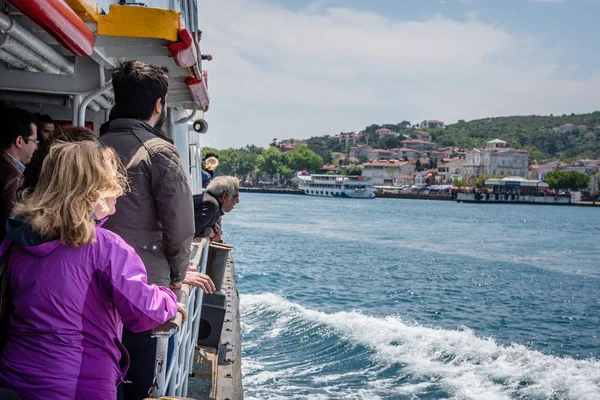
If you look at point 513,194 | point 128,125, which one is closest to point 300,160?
point 513,194

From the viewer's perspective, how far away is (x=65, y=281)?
7.05 ft

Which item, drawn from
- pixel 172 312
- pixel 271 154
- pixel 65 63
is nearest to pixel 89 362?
pixel 172 312

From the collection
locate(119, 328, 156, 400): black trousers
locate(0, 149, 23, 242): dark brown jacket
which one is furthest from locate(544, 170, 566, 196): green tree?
locate(119, 328, 156, 400): black trousers

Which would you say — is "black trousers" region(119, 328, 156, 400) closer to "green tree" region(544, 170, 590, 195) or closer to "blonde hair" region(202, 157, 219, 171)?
"blonde hair" region(202, 157, 219, 171)

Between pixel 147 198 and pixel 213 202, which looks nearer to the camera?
pixel 147 198

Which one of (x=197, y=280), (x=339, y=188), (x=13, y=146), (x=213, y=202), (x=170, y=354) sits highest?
(x=13, y=146)

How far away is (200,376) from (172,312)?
11.1 ft

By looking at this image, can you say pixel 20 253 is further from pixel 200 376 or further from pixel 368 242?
pixel 368 242

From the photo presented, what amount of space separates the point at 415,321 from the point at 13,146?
14.3m

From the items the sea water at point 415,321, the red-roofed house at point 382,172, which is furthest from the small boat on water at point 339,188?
the sea water at point 415,321

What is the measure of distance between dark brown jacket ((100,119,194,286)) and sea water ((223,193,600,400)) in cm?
686

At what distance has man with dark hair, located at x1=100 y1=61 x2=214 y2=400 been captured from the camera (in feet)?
9.26

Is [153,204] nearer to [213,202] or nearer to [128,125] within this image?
[128,125]

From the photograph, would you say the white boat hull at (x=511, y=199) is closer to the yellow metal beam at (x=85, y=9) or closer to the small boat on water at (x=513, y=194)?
the small boat on water at (x=513, y=194)
